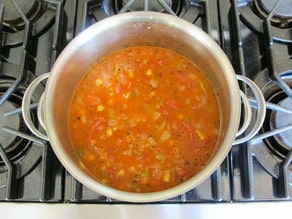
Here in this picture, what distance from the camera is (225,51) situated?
87 centimetres

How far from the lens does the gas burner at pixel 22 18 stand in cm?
87

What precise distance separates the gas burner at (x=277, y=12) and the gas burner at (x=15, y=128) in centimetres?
50

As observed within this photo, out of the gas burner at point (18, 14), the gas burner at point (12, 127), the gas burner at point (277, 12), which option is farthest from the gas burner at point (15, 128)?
the gas burner at point (277, 12)

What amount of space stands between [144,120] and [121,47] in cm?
17

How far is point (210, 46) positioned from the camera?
748mm

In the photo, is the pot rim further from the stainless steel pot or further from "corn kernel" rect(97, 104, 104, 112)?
"corn kernel" rect(97, 104, 104, 112)

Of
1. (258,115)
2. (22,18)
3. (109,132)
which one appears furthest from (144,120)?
(22,18)

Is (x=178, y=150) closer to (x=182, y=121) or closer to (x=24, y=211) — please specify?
(x=182, y=121)

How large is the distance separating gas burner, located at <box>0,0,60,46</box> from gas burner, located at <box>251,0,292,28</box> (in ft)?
1.43

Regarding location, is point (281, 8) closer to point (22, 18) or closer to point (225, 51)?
point (225, 51)

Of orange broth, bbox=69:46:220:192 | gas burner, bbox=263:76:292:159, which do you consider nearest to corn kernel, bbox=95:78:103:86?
orange broth, bbox=69:46:220:192

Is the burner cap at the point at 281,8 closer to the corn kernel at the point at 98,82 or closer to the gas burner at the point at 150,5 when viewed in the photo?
the gas burner at the point at 150,5

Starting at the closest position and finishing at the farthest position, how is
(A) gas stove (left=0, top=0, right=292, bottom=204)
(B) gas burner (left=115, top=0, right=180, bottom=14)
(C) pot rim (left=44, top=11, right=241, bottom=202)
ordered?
(C) pot rim (left=44, top=11, right=241, bottom=202) → (A) gas stove (left=0, top=0, right=292, bottom=204) → (B) gas burner (left=115, top=0, right=180, bottom=14)

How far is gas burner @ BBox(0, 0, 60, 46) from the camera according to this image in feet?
2.86
